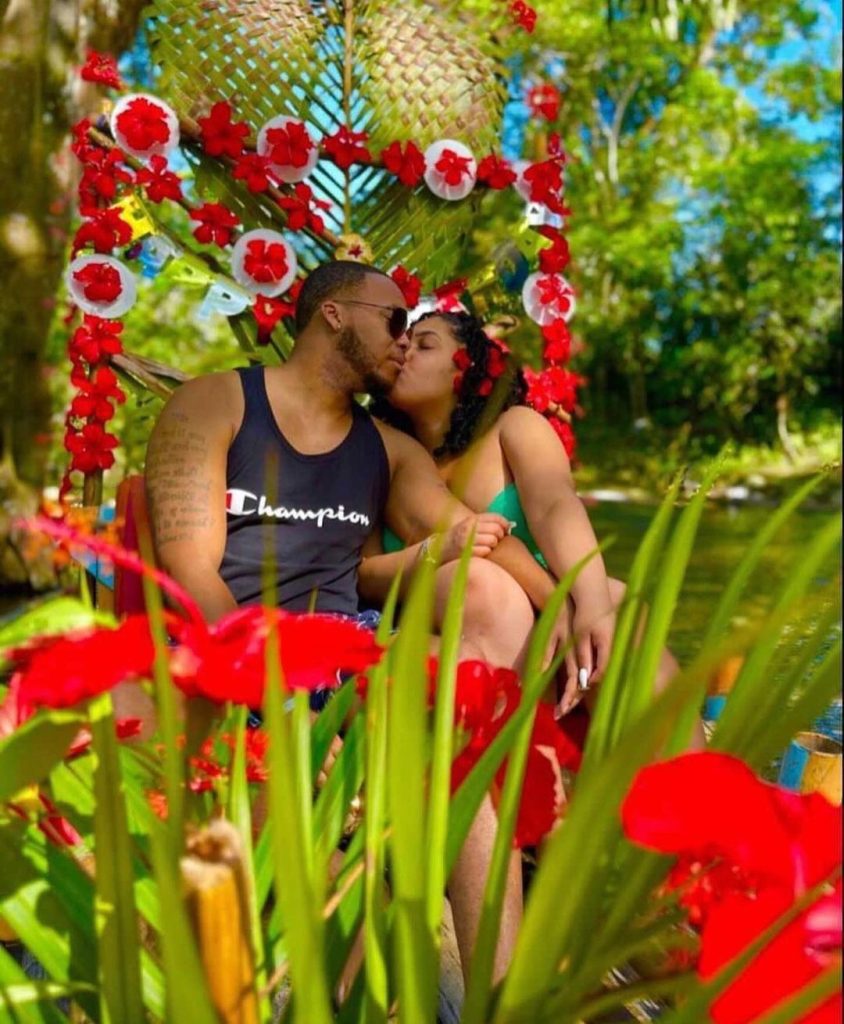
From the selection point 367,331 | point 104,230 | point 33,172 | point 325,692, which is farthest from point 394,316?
point 33,172

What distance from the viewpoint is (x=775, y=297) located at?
53.0ft

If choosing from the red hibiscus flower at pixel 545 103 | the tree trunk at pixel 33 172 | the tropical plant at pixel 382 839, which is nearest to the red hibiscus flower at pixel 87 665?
the tropical plant at pixel 382 839

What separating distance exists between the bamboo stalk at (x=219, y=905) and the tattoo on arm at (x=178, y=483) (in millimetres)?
1554

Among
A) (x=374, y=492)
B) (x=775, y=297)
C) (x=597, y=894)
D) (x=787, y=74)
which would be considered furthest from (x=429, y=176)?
(x=787, y=74)

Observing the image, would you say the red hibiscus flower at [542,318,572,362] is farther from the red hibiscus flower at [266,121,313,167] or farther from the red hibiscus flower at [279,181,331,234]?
the red hibiscus flower at [266,121,313,167]

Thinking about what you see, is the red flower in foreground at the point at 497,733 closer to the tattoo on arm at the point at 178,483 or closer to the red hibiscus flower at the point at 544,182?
the tattoo on arm at the point at 178,483

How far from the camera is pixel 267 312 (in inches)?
128

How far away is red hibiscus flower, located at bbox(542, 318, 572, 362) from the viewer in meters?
3.67

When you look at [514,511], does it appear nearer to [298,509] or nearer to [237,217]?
[298,509]

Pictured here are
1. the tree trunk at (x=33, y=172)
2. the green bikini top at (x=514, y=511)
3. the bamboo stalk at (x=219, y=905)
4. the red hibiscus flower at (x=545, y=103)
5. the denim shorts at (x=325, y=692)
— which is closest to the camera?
the bamboo stalk at (x=219, y=905)

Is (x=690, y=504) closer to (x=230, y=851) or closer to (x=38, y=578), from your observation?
(x=230, y=851)

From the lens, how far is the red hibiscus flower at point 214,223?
3.30 m

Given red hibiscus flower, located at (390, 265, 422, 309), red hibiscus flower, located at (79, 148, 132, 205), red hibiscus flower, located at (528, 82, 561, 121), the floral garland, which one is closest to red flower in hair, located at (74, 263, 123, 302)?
the floral garland

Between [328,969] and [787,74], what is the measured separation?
2078 cm
